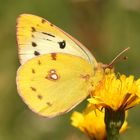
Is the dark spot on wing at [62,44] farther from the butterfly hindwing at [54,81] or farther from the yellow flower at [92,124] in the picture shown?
the yellow flower at [92,124]

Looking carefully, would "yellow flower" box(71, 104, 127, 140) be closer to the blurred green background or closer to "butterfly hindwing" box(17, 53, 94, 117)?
"butterfly hindwing" box(17, 53, 94, 117)

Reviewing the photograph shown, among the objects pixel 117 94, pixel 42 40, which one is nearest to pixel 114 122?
pixel 117 94

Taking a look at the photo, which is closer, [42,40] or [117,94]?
[117,94]

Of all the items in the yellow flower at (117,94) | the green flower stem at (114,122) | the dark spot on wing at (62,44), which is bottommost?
the green flower stem at (114,122)

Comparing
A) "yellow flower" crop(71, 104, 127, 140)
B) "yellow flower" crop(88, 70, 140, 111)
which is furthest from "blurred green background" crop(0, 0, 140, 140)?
"yellow flower" crop(88, 70, 140, 111)

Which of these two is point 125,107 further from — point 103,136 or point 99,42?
point 99,42

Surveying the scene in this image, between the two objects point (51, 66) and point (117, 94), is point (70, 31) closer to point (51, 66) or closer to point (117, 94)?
point (51, 66)

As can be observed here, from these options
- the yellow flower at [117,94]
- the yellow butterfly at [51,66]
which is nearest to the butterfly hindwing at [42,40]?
the yellow butterfly at [51,66]
